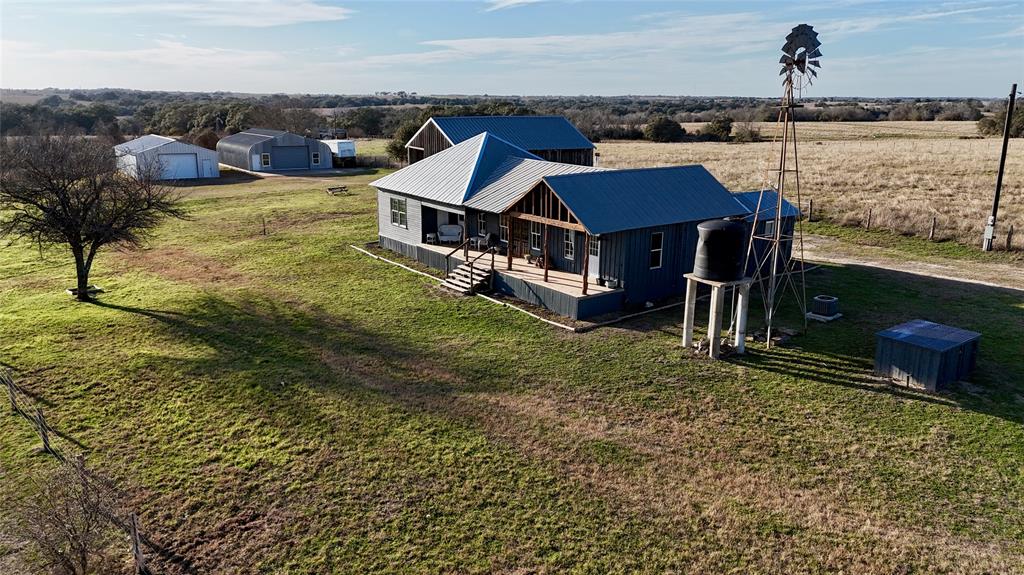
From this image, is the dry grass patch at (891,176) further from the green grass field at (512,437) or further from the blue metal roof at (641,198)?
the blue metal roof at (641,198)

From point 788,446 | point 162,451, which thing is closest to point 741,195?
point 788,446

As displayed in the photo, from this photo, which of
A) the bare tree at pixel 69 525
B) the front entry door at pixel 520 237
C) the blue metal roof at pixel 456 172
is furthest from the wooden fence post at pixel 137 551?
the front entry door at pixel 520 237

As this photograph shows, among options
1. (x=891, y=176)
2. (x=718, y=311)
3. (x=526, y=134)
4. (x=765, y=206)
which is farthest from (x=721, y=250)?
(x=891, y=176)

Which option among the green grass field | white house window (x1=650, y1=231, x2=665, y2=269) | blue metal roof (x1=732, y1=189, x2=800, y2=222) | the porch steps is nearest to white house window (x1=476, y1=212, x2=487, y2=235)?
the porch steps

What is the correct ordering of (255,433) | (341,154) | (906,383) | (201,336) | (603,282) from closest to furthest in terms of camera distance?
(255,433) → (906,383) → (201,336) → (603,282) → (341,154)

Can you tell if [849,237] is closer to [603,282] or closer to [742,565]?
[603,282]

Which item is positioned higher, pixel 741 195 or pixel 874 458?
pixel 741 195
